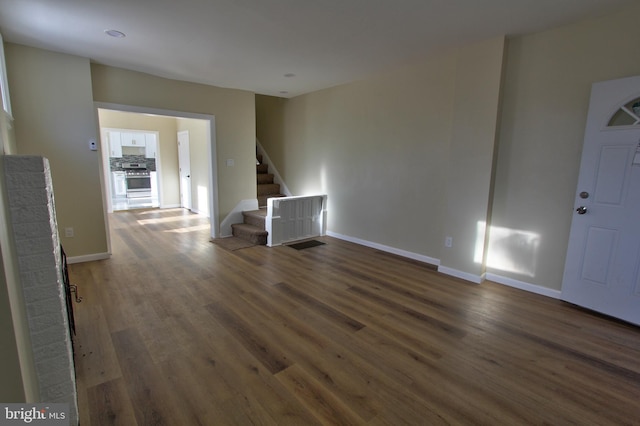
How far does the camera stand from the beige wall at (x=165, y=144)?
7132mm

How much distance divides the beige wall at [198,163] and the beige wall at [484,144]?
336 centimetres

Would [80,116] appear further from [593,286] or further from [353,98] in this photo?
[593,286]

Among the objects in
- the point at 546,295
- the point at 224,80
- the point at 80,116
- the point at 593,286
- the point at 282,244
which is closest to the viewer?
the point at 593,286

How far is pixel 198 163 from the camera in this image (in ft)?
22.4

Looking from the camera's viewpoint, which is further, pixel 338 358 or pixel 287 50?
pixel 287 50

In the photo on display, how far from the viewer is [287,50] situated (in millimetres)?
3248

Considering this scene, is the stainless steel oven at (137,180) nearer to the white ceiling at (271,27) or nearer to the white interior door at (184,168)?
the white interior door at (184,168)

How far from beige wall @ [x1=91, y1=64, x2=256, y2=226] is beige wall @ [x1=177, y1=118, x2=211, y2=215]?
5.04 feet

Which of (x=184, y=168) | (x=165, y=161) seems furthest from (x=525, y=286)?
(x=165, y=161)

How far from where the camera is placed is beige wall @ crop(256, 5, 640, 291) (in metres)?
2.75

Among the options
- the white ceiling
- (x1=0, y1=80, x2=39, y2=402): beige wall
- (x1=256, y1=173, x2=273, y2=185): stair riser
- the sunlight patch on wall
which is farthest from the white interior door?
(x1=0, y1=80, x2=39, y2=402): beige wall

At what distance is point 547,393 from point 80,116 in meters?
5.10

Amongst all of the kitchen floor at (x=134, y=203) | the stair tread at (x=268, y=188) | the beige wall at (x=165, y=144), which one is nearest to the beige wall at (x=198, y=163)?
the beige wall at (x=165, y=144)

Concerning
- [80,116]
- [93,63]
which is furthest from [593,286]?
[93,63]
